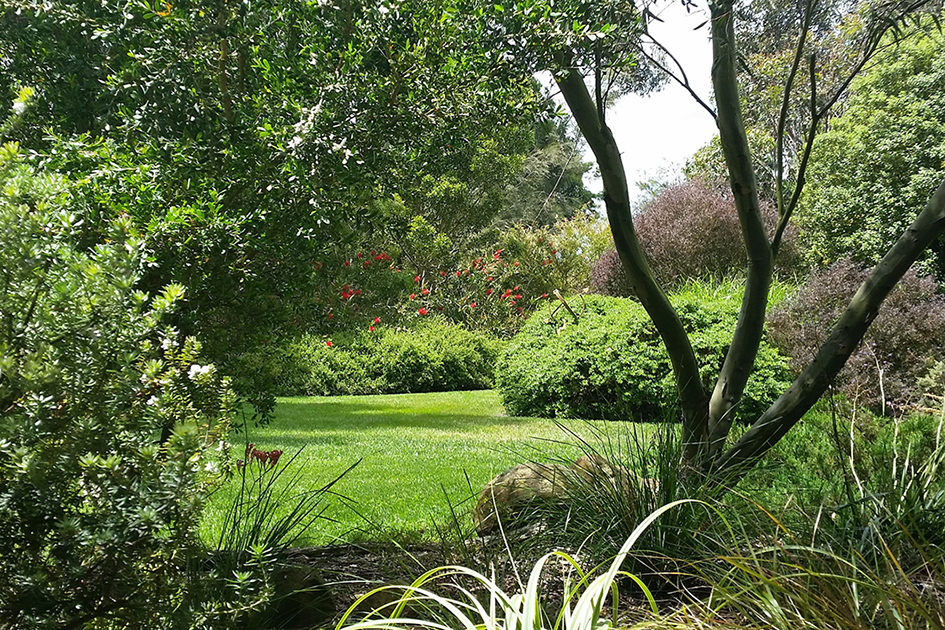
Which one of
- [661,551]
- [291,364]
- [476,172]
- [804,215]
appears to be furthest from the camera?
[476,172]

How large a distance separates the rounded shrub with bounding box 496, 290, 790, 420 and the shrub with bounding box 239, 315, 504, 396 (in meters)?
3.48

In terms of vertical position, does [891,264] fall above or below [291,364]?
above

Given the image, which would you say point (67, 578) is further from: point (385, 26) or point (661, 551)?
point (385, 26)

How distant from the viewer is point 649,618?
73.7 inches

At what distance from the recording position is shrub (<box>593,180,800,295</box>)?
581 inches

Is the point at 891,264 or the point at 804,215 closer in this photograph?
the point at 891,264

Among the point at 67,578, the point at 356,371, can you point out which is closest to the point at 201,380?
the point at 67,578

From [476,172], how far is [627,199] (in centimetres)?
1484

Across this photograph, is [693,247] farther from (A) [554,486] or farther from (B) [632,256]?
(A) [554,486]

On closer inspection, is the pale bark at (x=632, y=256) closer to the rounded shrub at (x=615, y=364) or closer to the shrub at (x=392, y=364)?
the rounded shrub at (x=615, y=364)

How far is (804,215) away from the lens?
15.2 meters

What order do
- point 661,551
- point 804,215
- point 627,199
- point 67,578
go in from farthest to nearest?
point 804,215, point 627,199, point 661,551, point 67,578

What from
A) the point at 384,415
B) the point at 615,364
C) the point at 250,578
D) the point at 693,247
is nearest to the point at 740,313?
the point at 250,578

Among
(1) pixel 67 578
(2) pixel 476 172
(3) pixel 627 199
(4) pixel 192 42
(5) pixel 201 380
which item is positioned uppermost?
(2) pixel 476 172
